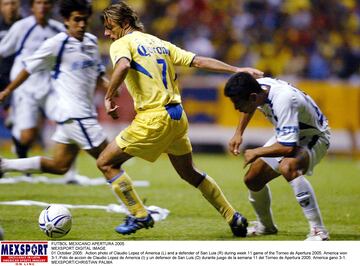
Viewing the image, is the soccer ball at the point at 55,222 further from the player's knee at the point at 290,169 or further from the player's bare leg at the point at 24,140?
the player's bare leg at the point at 24,140

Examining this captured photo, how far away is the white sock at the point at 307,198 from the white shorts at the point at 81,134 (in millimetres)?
2290

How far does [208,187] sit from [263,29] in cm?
1171

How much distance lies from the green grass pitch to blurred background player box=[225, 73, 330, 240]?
17.0 inches

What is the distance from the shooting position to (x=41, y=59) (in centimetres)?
757

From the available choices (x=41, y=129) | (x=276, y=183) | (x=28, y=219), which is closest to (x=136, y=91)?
(x=28, y=219)

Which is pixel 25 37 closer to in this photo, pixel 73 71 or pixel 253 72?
pixel 73 71

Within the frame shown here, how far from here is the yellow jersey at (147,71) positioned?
6.48m

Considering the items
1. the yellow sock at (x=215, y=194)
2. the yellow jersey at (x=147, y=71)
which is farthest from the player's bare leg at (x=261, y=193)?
the yellow jersey at (x=147, y=71)

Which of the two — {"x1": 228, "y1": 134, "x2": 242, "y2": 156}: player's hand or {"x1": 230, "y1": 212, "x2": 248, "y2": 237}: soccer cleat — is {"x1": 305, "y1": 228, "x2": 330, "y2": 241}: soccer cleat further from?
Result: {"x1": 228, "y1": 134, "x2": 242, "y2": 156}: player's hand

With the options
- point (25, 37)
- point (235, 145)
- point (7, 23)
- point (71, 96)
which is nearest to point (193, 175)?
point (235, 145)

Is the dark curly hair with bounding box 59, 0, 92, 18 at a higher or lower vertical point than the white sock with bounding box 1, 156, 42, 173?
higher

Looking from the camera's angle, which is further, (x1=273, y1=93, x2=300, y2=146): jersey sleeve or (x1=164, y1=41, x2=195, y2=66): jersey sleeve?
(x1=164, y1=41, x2=195, y2=66): jersey sleeve

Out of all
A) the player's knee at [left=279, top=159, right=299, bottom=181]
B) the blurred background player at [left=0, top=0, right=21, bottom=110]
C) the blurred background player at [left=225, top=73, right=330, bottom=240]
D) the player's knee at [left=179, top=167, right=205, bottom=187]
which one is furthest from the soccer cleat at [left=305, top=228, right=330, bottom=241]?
the blurred background player at [left=0, top=0, right=21, bottom=110]

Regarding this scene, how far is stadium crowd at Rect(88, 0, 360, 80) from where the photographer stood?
1764 cm
